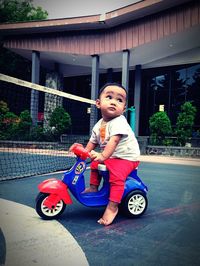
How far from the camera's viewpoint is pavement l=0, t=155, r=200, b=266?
5.13ft

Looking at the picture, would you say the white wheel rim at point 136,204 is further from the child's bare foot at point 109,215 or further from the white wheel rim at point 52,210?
the white wheel rim at point 52,210

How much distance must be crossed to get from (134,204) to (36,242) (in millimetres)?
1100

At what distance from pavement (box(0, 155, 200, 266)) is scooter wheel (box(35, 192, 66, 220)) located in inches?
2.6

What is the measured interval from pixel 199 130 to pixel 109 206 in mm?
11706

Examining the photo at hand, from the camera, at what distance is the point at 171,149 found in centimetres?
1057

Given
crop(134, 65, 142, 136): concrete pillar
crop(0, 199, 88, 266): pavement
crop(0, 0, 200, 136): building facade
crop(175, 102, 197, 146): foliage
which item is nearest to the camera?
crop(0, 199, 88, 266): pavement

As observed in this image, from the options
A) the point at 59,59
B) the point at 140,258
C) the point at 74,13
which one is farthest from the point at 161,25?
the point at 140,258

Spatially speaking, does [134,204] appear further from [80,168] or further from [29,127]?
[29,127]

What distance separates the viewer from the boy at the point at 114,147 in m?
2.33

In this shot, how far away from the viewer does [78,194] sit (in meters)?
2.43

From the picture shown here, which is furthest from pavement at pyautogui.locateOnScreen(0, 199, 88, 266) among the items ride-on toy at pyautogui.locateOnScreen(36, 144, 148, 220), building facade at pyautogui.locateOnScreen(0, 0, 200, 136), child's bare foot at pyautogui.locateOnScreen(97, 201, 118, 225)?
building facade at pyautogui.locateOnScreen(0, 0, 200, 136)

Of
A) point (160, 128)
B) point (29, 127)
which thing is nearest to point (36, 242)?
point (160, 128)

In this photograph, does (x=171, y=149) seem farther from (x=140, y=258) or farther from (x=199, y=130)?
(x=140, y=258)

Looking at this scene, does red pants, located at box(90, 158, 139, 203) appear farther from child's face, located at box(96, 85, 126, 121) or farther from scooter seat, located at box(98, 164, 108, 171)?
child's face, located at box(96, 85, 126, 121)
